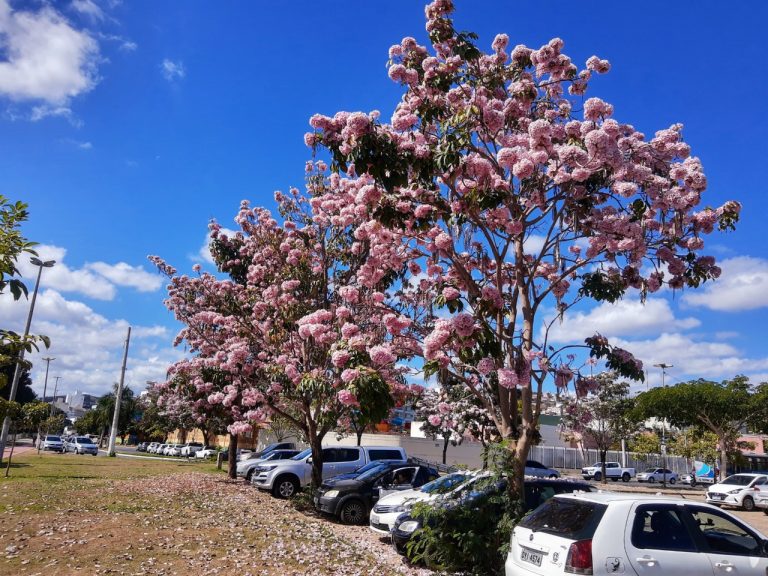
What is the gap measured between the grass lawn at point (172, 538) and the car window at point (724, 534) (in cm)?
425

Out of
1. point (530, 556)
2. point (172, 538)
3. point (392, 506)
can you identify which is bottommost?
point (172, 538)

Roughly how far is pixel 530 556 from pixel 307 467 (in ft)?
45.8

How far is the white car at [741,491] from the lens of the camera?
23359 millimetres

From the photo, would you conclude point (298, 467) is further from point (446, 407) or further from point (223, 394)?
point (446, 407)

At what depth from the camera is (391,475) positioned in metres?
13.9

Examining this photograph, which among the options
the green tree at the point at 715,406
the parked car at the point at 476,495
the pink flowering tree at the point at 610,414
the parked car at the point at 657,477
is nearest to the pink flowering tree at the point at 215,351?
the parked car at the point at 476,495

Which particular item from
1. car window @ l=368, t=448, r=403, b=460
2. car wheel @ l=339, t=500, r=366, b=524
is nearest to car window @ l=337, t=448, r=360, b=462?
car window @ l=368, t=448, r=403, b=460

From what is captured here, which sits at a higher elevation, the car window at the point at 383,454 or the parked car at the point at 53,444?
the car window at the point at 383,454

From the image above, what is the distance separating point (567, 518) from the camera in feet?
20.0

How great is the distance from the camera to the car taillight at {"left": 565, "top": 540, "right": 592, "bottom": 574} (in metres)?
5.48

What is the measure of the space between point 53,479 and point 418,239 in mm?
18384

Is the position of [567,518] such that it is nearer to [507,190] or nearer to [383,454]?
[507,190]

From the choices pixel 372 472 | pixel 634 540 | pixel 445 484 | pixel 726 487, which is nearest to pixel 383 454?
pixel 372 472

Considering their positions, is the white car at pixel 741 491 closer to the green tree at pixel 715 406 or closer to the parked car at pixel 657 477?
the green tree at pixel 715 406
